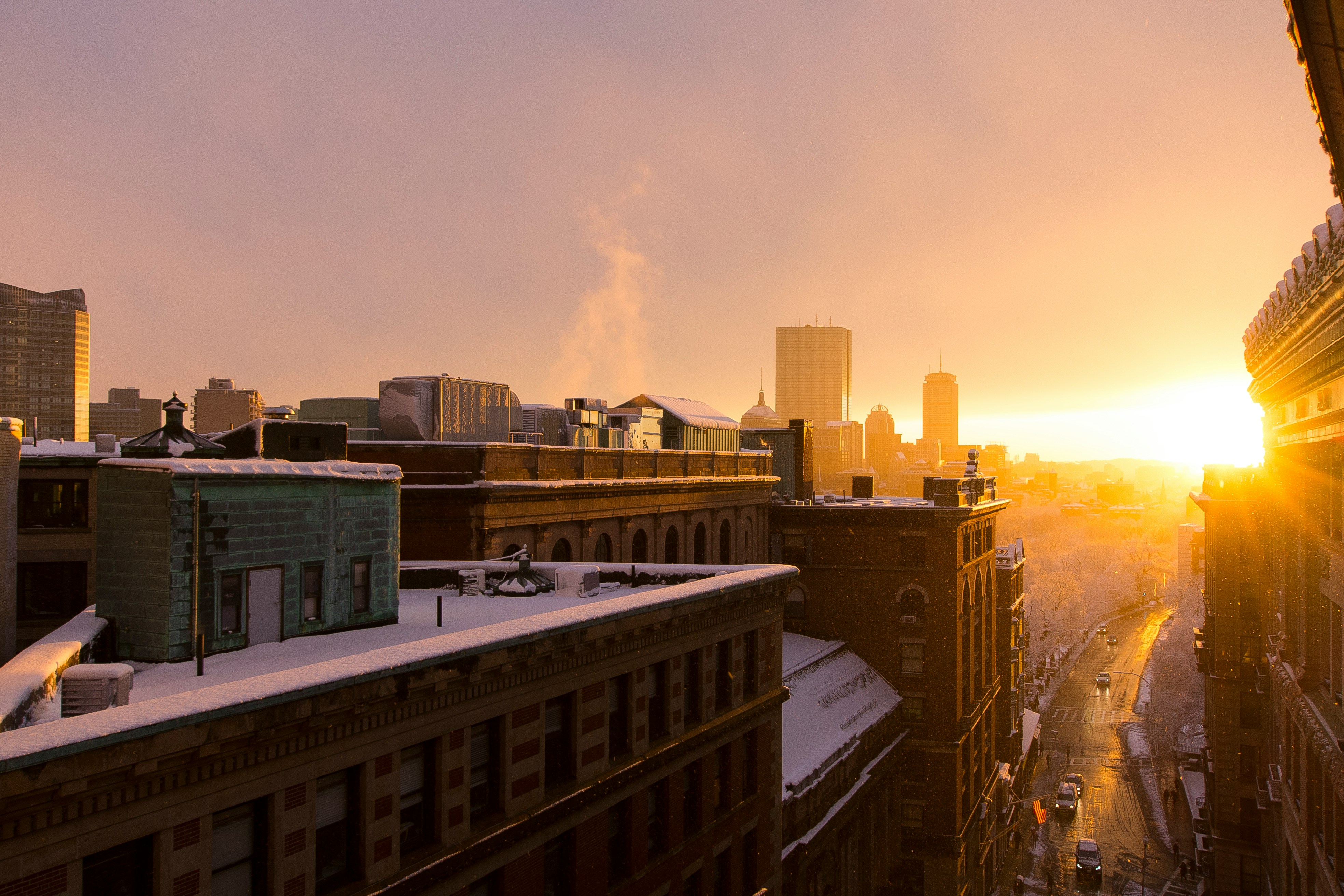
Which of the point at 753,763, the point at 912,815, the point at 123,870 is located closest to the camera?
the point at 123,870

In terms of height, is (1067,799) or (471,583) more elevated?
(471,583)

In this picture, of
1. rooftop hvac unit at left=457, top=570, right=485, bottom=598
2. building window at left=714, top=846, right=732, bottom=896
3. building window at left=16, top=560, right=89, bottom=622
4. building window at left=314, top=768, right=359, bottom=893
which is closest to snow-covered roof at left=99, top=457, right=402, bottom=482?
rooftop hvac unit at left=457, top=570, right=485, bottom=598

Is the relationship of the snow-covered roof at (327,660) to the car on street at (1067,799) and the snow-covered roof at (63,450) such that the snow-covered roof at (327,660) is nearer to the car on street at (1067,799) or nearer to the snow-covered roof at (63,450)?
the snow-covered roof at (63,450)

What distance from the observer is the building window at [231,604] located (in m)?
12.7

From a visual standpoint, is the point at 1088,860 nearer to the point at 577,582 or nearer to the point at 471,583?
the point at 577,582

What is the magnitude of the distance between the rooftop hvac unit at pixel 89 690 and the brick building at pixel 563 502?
1565 cm

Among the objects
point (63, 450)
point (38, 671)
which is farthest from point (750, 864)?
point (63, 450)

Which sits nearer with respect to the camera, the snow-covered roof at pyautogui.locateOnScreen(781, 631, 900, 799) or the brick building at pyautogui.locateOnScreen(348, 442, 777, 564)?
the brick building at pyautogui.locateOnScreen(348, 442, 777, 564)

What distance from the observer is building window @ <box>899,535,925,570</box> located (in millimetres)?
45344

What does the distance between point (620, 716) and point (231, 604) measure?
7.41 meters

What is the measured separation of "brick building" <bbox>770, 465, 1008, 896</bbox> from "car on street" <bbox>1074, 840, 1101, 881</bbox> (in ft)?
26.8

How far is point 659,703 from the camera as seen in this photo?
59.1 ft

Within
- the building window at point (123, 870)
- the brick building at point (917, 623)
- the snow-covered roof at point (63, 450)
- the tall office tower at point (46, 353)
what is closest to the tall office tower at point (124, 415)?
the tall office tower at point (46, 353)

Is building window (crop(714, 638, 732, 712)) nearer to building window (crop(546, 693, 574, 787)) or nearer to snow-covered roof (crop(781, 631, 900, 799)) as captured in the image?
building window (crop(546, 693, 574, 787))
